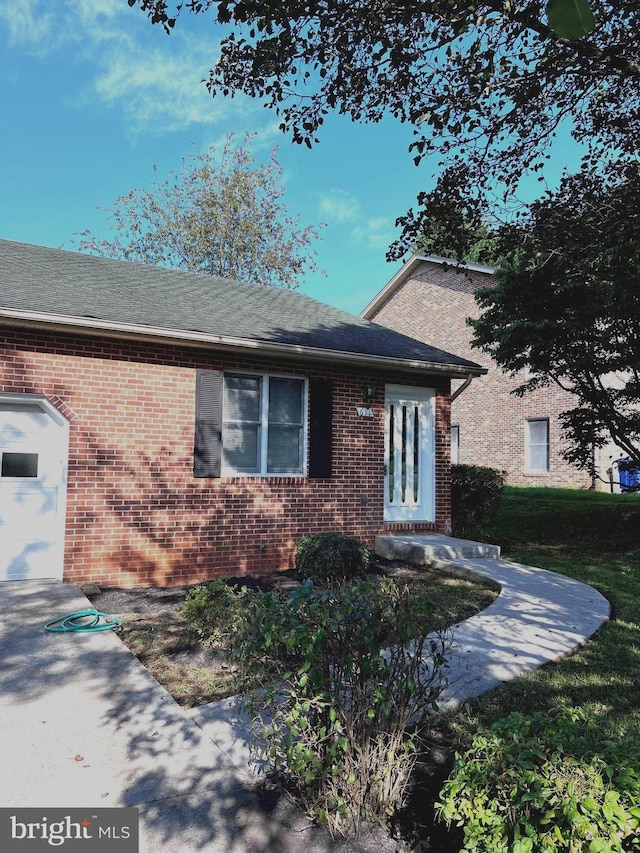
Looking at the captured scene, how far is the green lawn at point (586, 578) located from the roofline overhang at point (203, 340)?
365 cm

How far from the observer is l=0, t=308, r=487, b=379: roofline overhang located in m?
6.49

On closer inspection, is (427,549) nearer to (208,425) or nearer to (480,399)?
(208,425)

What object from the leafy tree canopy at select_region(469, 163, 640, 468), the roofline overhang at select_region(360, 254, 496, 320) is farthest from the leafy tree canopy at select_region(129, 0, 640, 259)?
the roofline overhang at select_region(360, 254, 496, 320)

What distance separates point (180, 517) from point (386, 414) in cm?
380

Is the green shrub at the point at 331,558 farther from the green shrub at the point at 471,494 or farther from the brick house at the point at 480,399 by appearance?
the brick house at the point at 480,399

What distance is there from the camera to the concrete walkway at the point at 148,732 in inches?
97.7

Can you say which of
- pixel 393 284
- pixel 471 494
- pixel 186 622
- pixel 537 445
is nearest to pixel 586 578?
pixel 471 494

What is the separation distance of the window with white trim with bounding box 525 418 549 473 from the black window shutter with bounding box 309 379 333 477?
12716 mm

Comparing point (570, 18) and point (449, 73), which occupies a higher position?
point (449, 73)

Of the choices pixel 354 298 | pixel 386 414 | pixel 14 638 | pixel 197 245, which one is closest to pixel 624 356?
pixel 386 414

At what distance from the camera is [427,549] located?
812cm

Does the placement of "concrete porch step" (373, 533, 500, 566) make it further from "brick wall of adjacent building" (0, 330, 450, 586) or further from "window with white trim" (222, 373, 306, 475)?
"window with white trim" (222, 373, 306, 475)

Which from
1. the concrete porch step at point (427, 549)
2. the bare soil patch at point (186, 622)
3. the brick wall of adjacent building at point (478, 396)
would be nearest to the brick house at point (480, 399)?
the brick wall of adjacent building at point (478, 396)

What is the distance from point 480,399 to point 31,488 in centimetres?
1708
